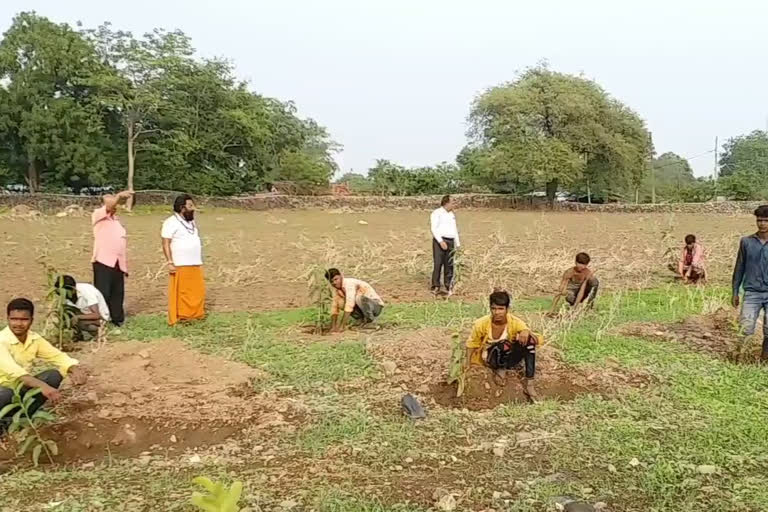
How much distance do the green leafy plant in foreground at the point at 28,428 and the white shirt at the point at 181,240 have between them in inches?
141

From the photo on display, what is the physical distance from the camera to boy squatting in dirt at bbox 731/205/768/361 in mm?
6559

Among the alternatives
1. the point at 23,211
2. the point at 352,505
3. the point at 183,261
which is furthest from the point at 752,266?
the point at 23,211

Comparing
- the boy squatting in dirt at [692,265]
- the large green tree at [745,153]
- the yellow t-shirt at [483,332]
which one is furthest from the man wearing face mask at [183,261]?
the large green tree at [745,153]

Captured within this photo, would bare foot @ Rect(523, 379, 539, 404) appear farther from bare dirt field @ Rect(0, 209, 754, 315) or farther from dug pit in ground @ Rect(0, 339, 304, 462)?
bare dirt field @ Rect(0, 209, 754, 315)

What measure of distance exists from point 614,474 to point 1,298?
919 centimetres

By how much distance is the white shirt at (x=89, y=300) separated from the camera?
306 inches

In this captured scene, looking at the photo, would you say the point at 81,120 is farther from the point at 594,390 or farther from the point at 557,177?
the point at 594,390

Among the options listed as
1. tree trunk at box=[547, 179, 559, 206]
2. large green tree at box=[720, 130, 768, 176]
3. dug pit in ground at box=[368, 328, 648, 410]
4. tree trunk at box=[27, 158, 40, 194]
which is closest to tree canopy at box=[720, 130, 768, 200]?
large green tree at box=[720, 130, 768, 176]

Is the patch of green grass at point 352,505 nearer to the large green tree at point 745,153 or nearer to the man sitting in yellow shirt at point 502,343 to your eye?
the man sitting in yellow shirt at point 502,343

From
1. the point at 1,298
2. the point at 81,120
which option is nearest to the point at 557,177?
the point at 81,120

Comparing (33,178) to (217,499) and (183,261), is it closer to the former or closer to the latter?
(183,261)

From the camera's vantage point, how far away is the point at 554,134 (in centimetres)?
4216

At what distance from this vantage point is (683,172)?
75.0 meters

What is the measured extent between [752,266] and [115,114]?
3738cm
